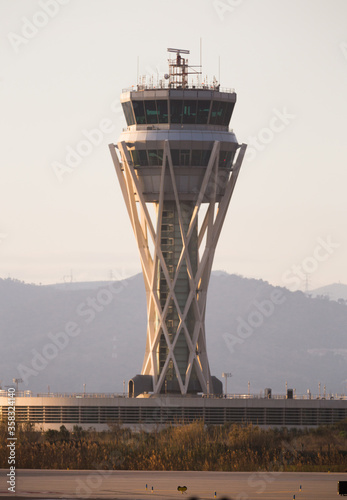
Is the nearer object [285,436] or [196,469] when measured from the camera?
[196,469]

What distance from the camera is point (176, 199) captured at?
135 metres

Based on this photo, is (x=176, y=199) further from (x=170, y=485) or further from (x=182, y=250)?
(x=170, y=485)

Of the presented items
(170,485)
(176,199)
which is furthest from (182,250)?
(170,485)

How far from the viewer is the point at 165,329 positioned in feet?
448

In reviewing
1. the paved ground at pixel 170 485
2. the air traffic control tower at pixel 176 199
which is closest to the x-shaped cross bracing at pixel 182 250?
the air traffic control tower at pixel 176 199

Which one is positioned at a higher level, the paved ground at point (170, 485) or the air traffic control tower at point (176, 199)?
the air traffic control tower at point (176, 199)

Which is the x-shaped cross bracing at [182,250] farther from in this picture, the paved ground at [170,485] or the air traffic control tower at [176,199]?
the paved ground at [170,485]

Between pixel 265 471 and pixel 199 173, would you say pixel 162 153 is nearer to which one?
pixel 199 173

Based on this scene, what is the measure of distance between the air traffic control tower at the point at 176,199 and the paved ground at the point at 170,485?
50.3 m

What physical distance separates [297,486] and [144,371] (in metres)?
63.4

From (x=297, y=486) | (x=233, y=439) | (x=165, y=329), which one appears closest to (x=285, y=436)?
(x=233, y=439)

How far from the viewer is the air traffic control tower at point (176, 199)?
447 feet

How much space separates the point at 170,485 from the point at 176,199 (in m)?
60.1

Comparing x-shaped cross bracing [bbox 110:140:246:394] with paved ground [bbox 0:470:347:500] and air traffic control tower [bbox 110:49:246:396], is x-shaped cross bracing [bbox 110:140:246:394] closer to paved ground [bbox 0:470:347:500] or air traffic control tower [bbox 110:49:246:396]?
air traffic control tower [bbox 110:49:246:396]
